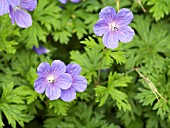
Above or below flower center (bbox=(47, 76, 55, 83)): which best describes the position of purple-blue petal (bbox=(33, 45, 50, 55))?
above

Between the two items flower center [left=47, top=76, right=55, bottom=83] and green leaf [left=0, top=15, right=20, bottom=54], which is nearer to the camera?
flower center [left=47, top=76, right=55, bottom=83]

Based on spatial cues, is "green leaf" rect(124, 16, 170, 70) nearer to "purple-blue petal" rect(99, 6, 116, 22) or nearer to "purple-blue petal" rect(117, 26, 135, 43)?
"purple-blue petal" rect(117, 26, 135, 43)

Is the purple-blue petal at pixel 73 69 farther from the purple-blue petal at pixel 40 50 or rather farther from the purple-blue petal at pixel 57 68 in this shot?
the purple-blue petal at pixel 40 50

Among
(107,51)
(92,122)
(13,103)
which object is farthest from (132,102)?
(13,103)

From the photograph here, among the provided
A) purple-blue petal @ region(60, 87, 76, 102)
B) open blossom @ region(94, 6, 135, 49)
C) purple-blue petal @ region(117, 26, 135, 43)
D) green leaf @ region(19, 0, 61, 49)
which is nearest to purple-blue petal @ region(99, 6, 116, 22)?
open blossom @ region(94, 6, 135, 49)

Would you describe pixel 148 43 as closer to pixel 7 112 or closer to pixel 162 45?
pixel 162 45

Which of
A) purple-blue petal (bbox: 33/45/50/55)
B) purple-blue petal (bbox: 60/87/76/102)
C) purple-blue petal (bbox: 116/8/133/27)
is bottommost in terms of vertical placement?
purple-blue petal (bbox: 60/87/76/102)

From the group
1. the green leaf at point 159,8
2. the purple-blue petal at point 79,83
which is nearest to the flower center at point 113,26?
the purple-blue petal at point 79,83
